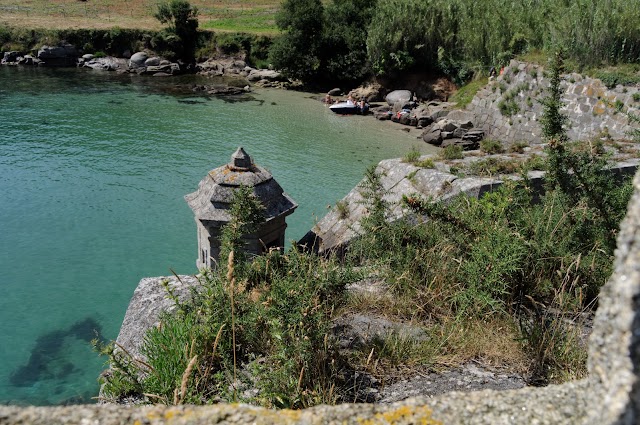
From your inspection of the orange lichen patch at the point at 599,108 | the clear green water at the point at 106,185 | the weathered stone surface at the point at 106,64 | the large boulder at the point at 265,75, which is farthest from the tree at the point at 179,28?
the orange lichen patch at the point at 599,108

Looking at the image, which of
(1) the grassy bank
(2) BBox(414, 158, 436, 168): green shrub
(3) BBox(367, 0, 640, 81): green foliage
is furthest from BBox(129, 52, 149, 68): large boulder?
(2) BBox(414, 158, 436, 168): green shrub

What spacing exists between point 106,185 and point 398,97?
19.3 metres

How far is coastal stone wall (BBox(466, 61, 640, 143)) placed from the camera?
17.5m

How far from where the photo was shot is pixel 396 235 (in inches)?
237

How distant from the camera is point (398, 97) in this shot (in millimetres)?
31875

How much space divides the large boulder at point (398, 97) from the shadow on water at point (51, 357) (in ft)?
78.3

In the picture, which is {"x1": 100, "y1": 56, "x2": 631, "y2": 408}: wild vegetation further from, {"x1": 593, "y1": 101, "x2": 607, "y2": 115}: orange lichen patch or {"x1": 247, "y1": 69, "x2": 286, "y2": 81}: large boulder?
{"x1": 247, "y1": 69, "x2": 286, "y2": 81}: large boulder

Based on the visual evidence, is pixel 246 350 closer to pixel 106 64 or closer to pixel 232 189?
pixel 232 189

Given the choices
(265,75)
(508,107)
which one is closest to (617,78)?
(508,107)

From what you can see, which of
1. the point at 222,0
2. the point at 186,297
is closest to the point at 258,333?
the point at 186,297

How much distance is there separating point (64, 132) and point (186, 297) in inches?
830

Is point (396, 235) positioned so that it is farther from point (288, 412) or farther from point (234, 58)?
point (234, 58)

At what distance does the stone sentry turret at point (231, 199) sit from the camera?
7.44 m

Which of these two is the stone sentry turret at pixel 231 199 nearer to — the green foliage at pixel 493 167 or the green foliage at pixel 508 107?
the green foliage at pixel 493 167
